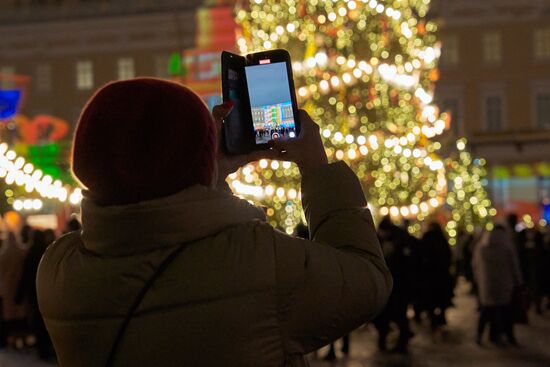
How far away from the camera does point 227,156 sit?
2.40 meters

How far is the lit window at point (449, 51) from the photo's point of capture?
46.3 metres

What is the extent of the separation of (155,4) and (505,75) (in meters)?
16.1

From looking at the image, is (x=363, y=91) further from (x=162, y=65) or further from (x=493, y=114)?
(x=162, y=65)

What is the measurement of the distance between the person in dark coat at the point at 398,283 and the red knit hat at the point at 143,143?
11.0 m

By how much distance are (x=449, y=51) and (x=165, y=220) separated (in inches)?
1797

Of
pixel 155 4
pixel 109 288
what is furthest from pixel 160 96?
pixel 155 4

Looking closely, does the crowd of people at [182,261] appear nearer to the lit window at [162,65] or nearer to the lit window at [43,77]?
the lit window at [162,65]

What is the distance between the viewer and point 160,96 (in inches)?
82.7

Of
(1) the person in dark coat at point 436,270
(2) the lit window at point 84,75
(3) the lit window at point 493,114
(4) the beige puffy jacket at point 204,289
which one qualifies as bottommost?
(1) the person in dark coat at point 436,270

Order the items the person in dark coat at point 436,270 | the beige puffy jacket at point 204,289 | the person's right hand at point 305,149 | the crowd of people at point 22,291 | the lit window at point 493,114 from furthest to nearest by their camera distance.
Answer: the lit window at point 493,114
the person in dark coat at point 436,270
the crowd of people at point 22,291
the person's right hand at point 305,149
the beige puffy jacket at point 204,289

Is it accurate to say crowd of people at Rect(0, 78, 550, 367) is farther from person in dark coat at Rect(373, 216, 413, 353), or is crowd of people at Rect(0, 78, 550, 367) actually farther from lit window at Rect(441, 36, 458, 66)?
lit window at Rect(441, 36, 458, 66)

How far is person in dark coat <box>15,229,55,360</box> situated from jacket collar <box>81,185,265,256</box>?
11.1 metres

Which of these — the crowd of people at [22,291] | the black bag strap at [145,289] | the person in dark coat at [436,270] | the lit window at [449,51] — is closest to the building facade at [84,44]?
the lit window at [449,51]

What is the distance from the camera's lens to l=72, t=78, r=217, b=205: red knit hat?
207 cm
